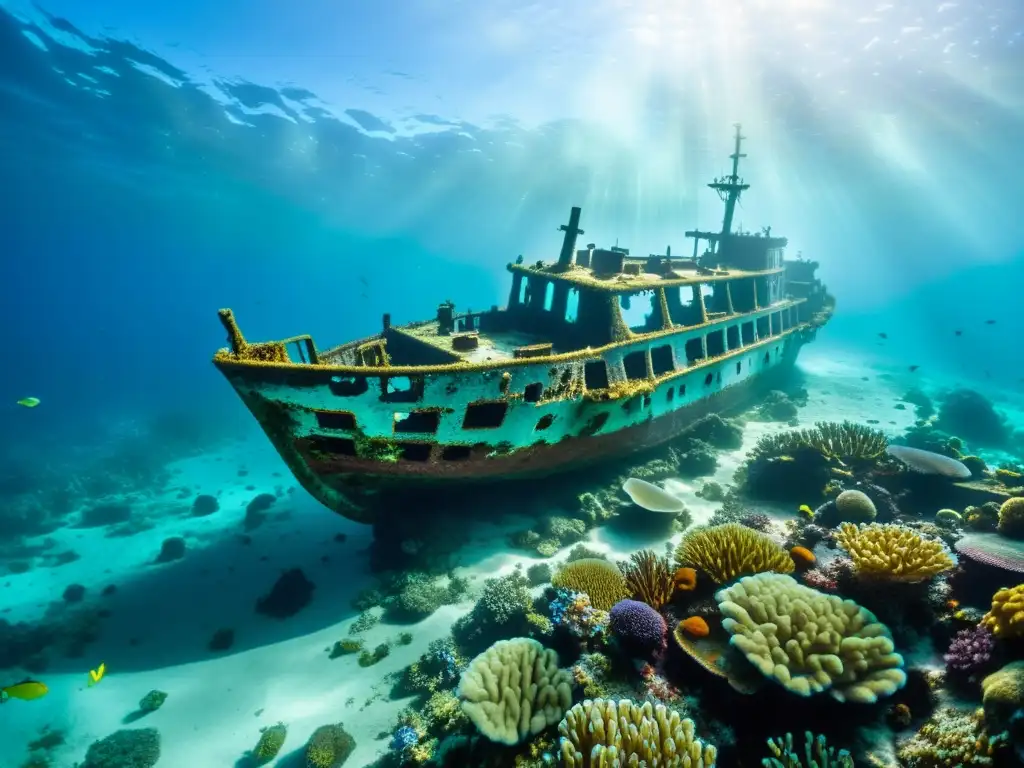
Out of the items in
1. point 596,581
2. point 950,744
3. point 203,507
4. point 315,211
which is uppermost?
point 315,211

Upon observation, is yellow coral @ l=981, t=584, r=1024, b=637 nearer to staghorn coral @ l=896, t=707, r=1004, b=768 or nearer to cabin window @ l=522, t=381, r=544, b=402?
staghorn coral @ l=896, t=707, r=1004, b=768

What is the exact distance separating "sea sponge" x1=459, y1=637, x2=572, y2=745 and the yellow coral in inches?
160

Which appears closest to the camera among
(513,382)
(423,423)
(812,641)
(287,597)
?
(812,641)

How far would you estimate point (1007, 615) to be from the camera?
4.03 meters

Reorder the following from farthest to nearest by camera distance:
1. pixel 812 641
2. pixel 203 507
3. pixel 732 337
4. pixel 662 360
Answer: pixel 203 507
pixel 732 337
pixel 662 360
pixel 812 641

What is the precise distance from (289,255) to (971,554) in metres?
158

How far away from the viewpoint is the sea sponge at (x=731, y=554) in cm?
590

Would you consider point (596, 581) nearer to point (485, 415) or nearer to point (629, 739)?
point (629, 739)

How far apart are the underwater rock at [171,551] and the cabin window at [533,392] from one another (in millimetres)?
15196

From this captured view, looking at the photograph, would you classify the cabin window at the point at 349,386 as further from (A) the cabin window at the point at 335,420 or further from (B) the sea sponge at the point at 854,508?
(B) the sea sponge at the point at 854,508

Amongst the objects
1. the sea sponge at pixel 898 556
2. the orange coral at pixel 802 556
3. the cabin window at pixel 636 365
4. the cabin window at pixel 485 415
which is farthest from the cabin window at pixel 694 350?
the sea sponge at pixel 898 556

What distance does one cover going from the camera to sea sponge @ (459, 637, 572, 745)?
4.82 meters

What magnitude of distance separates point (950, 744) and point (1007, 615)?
1.28 m

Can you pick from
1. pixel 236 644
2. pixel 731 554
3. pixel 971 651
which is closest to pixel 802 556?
pixel 731 554
